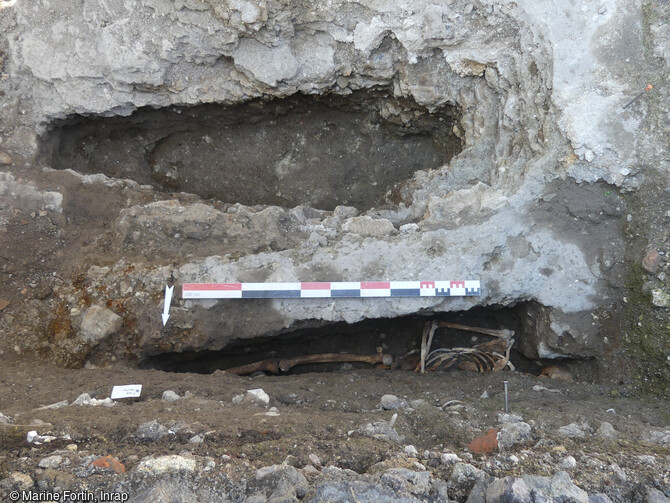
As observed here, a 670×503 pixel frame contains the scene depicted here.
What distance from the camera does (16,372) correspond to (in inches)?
123

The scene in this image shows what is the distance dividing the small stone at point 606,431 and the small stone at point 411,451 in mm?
980

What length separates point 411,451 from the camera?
223 cm

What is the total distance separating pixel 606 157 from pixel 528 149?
0.48 metres

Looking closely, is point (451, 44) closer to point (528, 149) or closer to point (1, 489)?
point (528, 149)

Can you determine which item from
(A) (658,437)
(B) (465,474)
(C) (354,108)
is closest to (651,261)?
(A) (658,437)

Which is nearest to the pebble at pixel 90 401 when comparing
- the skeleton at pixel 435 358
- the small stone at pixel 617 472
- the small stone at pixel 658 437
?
the skeleton at pixel 435 358

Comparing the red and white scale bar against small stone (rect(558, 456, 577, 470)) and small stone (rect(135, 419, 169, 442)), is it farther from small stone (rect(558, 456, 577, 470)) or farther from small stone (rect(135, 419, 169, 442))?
small stone (rect(558, 456, 577, 470))

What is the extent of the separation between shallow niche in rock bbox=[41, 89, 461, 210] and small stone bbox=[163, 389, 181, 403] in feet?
6.90

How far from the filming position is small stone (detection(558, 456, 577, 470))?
6.84 feet

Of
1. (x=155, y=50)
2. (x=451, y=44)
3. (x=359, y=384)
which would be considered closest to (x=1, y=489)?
(x=359, y=384)

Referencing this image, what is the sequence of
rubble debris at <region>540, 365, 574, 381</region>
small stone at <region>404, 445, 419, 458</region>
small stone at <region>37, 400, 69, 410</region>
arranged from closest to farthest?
1. small stone at <region>404, 445, 419, 458</region>
2. small stone at <region>37, 400, 69, 410</region>
3. rubble debris at <region>540, 365, 574, 381</region>

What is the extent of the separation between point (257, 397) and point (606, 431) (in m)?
1.85

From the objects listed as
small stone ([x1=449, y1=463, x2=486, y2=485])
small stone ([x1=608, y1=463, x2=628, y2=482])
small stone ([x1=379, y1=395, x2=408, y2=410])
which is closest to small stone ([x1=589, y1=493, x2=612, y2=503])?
small stone ([x1=608, y1=463, x2=628, y2=482])

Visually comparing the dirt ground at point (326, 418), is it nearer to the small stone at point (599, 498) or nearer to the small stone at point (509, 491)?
the small stone at point (599, 498)
